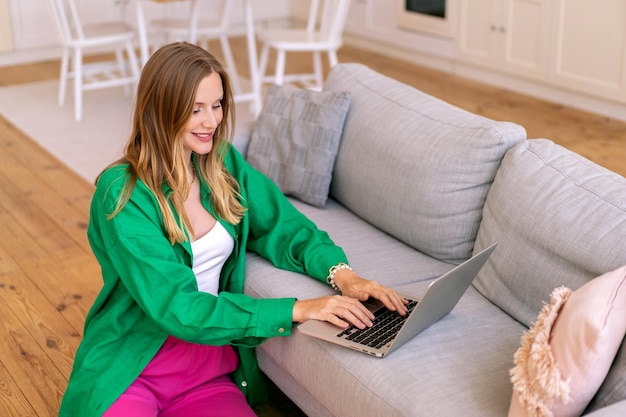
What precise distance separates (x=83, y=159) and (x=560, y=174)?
2979mm

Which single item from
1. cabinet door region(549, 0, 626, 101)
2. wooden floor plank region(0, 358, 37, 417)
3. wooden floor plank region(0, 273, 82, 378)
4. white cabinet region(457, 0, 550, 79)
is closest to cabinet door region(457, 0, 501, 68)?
white cabinet region(457, 0, 550, 79)

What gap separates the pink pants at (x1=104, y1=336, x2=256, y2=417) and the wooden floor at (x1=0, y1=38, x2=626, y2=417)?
0.36m

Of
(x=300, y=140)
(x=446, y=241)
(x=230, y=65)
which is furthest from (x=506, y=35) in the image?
(x=446, y=241)

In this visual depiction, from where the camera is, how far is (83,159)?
4414 millimetres

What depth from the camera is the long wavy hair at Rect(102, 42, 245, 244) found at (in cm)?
181

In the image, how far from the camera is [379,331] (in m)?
1.85

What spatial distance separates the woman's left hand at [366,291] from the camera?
192cm

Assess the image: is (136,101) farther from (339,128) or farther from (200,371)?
(339,128)

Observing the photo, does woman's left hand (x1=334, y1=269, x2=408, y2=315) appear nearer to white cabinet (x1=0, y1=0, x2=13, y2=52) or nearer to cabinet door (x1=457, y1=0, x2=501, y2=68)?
cabinet door (x1=457, y1=0, x2=501, y2=68)

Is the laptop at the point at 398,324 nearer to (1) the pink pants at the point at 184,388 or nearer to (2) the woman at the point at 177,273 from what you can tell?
(2) the woman at the point at 177,273

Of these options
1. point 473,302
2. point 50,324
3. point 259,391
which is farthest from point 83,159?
point 473,302

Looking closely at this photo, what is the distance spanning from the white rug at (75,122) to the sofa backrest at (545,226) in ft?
8.23

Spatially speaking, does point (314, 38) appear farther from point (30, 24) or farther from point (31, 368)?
point (31, 368)

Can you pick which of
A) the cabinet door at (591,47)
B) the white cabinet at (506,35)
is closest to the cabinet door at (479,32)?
the white cabinet at (506,35)
